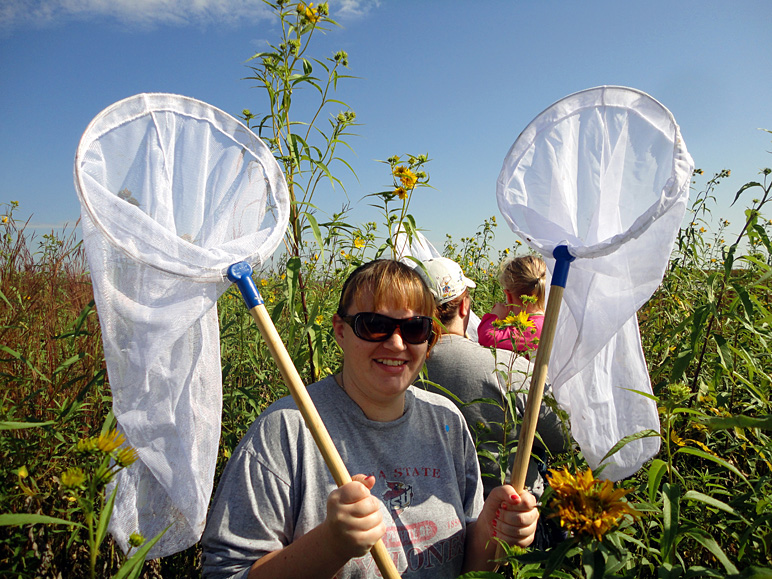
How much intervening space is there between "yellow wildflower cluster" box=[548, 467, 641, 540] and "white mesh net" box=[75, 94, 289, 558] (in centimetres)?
79

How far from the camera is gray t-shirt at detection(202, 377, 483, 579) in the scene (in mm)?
1147

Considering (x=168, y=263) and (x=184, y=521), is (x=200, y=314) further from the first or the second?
(x=184, y=521)

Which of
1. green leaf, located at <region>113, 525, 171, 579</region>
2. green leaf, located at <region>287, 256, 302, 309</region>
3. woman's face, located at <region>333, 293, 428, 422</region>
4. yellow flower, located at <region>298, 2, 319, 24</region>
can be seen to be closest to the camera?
green leaf, located at <region>113, 525, 171, 579</region>

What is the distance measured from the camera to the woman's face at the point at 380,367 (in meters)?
1.36

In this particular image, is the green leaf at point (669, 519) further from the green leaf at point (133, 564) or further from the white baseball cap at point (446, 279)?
the white baseball cap at point (446, 279)

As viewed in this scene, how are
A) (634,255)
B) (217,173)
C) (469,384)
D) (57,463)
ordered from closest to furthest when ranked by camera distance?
(634,255)
(217,173)
(57,463)
(469,384)

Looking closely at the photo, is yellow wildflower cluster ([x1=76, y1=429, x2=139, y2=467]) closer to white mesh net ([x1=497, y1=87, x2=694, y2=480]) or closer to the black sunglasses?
the black sunglasses

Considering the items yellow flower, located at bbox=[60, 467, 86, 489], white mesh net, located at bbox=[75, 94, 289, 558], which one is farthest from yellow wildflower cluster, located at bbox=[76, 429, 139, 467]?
white mesh net, located at bbox=[75, 94, 289, 558]

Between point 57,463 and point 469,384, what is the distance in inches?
59.9

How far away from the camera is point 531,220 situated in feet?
4.36

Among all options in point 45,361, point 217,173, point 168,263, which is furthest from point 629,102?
point 45,361

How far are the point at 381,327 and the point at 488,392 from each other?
30.5 inches

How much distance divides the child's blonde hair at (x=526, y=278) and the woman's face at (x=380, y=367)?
1240 millimetres

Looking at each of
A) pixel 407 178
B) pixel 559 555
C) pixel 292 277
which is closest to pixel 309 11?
pixel 407 178
